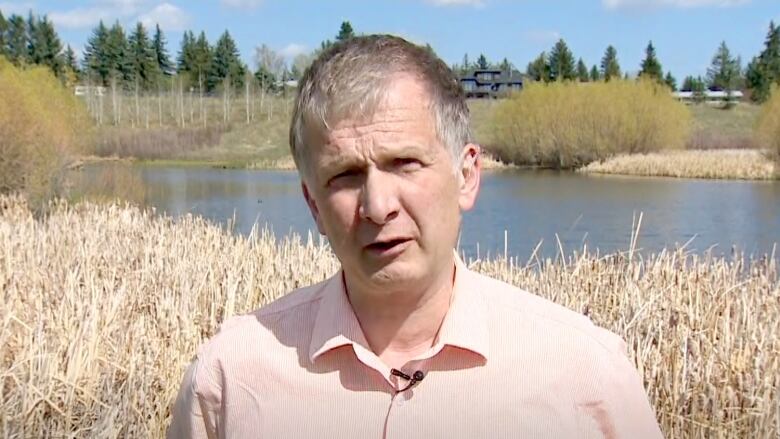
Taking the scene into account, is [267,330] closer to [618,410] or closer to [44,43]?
[618,410]

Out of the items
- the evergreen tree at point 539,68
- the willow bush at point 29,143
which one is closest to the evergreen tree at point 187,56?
the evergreen tree at point 539,68

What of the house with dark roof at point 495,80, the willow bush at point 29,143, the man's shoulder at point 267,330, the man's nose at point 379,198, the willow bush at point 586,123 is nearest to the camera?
the man's nose at point 379,198

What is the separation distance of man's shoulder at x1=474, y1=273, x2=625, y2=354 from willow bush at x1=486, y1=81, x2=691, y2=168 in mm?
34475

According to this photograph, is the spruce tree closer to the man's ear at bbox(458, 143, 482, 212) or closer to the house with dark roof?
the house with dark roof

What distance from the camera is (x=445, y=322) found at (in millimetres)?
1307

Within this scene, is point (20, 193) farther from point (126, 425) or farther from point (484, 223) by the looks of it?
point (126, 425)

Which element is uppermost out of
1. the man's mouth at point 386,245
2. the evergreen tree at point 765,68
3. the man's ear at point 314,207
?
the evergreen tree at point 765,68

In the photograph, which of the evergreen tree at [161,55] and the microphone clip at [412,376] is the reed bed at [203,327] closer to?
the microphone clip at [412,376]

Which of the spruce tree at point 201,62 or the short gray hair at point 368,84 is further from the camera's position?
the spruce tree at point 201,62

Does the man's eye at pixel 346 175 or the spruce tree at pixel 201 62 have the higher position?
the spruce tree at pixel 201 62

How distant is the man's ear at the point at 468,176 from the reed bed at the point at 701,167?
2573 cm

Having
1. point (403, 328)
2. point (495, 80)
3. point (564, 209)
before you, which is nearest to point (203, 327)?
point (403, 328)

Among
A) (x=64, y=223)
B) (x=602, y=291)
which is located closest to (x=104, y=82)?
(x=64, y=223)

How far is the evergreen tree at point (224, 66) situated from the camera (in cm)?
6950
